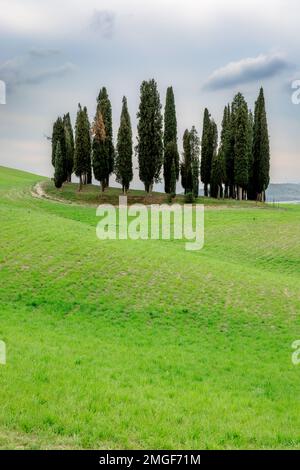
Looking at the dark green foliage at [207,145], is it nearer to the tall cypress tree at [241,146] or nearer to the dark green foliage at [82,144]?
the tall cypress tree at [241,146]

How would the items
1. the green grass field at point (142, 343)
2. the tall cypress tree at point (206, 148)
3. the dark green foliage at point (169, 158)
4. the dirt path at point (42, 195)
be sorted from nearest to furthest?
the green grass field at point (142, 343)
the dirt path at point (42, 195)
the dark green foliage at point (169, 158)
the tall cypress tree at point (206, 148)

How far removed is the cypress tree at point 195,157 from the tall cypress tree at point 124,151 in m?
10.5

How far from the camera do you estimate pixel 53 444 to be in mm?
9711

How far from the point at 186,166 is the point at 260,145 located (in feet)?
41.3

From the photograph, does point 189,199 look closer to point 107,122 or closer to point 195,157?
point 195,157

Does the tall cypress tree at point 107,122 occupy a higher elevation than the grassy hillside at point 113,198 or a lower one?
higher

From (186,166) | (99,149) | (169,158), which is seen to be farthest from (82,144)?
(186,166)

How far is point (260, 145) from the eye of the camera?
71.9m

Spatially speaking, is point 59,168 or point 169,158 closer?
point 59,168

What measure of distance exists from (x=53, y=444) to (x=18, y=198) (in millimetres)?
56242

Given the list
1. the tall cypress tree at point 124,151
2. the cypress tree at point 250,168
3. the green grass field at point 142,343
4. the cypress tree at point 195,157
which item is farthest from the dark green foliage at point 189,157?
the green grass field at point 142,343

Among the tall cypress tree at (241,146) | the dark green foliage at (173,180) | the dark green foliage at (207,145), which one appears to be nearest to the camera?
the dark green foliage at (173,180)

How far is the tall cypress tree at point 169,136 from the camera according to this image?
227 feet

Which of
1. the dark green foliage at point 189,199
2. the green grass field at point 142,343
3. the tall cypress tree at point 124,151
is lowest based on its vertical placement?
the green grass field at point 142,343
